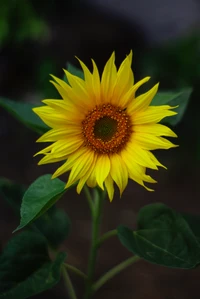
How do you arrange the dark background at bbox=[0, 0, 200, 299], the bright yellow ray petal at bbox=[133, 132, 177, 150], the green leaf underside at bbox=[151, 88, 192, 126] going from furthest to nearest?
the dark background at bbox=[0, 0, 200, 299], the green leaf underside at bbox=[151, 88, 192, 126], the bright yellow ray petal at bbox=[133, 132, 177, 150]

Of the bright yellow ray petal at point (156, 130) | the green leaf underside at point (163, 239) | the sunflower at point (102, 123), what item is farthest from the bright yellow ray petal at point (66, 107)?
the green leaf underside at point (163, 239)

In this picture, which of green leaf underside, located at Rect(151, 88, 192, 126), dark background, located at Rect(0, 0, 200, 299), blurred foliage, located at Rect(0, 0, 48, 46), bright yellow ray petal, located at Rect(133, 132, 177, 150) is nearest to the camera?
bright yellow ray petal, located at Rect(133, 132, 177, 150)

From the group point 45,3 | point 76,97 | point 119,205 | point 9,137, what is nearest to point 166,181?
point 119,205

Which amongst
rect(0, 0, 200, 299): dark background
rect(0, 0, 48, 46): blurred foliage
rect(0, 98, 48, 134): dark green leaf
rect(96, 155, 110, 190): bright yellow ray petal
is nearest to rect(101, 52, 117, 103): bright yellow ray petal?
rect(96, 155, 110, 190): bright yellow ray petal

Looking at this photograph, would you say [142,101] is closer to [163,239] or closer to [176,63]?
[163,239]

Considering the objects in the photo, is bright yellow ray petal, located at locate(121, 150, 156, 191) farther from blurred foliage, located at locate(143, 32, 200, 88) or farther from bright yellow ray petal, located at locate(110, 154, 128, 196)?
blurred foliage, located at locate(143, 32, 200, 88)

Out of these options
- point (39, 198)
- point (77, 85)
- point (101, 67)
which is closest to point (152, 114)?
point (77, 85)
